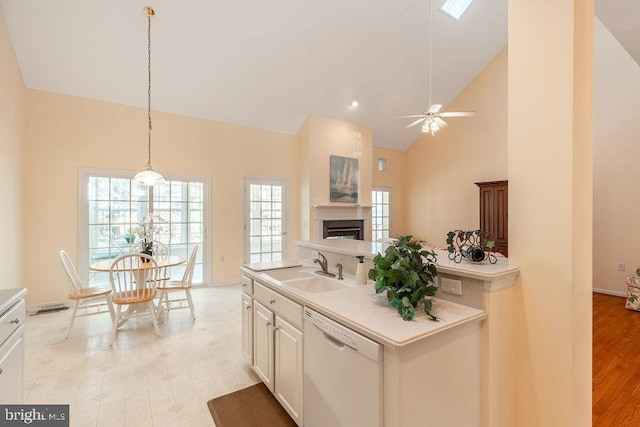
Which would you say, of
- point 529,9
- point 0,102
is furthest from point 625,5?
point 0,102

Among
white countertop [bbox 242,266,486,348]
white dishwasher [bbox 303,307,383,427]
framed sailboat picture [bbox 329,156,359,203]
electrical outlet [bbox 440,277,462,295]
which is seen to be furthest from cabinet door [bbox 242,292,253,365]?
framed sailboat picture [bbox 329,156,359,203]

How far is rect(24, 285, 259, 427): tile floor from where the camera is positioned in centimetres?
200

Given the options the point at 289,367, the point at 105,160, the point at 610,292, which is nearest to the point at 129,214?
the point at 105,160

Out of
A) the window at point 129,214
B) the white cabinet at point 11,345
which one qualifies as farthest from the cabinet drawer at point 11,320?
the window at point 129,214

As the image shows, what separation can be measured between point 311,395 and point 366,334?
65cm

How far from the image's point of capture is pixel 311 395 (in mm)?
1578

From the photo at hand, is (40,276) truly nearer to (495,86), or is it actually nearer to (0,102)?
(0,102)

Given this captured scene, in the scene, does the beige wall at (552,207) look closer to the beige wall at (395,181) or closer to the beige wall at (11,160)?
the beige wall at (11,160)

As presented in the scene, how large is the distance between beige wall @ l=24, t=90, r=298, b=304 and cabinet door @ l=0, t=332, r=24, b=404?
10.7 ft

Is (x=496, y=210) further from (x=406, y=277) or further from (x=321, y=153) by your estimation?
(x=406, y=277)

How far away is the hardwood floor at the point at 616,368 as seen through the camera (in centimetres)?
194

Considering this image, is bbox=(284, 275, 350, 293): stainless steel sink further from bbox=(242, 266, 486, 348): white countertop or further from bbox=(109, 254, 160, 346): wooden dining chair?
bbox=(109, 254, 160, 346): wooden dining chair

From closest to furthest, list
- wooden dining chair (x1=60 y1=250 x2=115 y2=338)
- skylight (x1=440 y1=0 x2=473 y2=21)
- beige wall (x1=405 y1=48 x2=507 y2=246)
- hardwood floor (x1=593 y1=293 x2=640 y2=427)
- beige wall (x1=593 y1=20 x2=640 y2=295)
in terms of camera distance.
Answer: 1. hardwood floor (x1=593 y1=293 x2=640 y2=427)
2. wooden dining chair (x1=60 y1=250 x2=115 y2=338)
3. skylight (x1=440 y1=0 x2=473 y2=21)
4. beige wall (x1=593 y1=20 x2=640 y2=295)
5. beige wall (x1=405 y1=48 x2=507 y2=246)

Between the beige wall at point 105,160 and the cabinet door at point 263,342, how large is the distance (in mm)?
3297
